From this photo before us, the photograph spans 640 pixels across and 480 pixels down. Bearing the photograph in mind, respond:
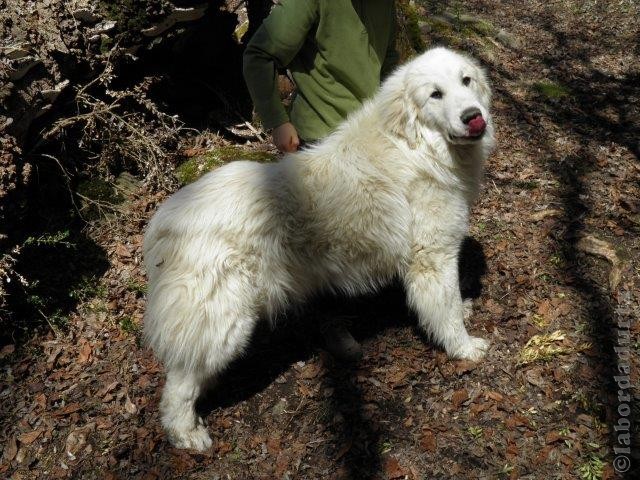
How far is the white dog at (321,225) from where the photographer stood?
291 cm

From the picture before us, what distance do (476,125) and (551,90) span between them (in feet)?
16.5

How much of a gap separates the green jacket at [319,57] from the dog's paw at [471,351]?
1.95 m

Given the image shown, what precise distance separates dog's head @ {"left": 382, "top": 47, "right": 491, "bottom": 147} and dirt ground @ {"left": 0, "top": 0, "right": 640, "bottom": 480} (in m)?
1.72

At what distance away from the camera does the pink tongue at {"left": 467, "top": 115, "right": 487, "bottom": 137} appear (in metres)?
2.97

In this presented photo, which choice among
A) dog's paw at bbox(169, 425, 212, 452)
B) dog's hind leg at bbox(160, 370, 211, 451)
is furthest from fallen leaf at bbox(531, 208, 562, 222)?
dog's paw at bbox(169, 425, 212, 452)

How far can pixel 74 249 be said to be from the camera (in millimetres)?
4504

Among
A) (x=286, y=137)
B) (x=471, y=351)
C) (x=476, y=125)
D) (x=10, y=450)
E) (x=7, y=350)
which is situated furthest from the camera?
(x=7, y=350)

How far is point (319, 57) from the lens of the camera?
3498 millimetres

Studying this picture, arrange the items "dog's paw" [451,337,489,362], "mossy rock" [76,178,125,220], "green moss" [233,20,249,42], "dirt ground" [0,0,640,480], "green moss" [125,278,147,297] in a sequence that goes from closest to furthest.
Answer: "dirt ground" [0,0,640,480]
"dog's paw" [451,337,489,362]
"green moss" [125,278,147,297]
"mossy rock" [76,178,125,220]
"green moss" [233,20,249,42]

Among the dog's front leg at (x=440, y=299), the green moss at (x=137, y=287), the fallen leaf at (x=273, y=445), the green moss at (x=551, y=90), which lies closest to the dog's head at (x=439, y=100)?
the dog's front leg at (x=440, y=299)

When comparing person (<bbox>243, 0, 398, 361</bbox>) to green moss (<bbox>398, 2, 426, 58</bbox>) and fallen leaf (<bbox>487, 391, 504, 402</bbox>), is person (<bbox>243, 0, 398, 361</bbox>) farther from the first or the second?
green moss (<bbox>398, 2, 426, 58</bbox>)

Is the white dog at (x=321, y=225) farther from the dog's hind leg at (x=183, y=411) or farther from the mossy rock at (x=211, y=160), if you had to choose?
the mossy rock at (x=211, y=160)

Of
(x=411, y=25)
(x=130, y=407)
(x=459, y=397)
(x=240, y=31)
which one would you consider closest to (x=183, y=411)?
(x=130, y=407)

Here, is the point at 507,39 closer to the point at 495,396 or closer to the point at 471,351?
the point at 471,351
